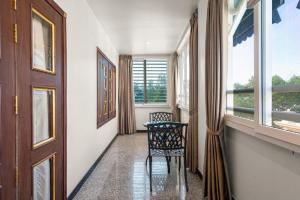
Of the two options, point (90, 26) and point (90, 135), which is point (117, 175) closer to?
point (90, 135)

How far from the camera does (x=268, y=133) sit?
1531 millimetres

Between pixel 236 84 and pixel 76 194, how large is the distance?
2274 millimetres

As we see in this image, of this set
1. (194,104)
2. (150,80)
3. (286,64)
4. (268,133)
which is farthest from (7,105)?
(150,80)

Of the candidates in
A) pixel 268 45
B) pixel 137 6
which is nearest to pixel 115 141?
pixel 137 6

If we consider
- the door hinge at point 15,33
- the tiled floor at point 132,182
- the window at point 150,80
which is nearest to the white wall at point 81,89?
the tiled floor at point 132,182

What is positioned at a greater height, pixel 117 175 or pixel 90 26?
pixel 90 26

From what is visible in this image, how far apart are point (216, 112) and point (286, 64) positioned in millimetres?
988

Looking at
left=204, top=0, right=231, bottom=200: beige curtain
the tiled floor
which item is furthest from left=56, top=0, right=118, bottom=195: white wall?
left=204, top=0, right=231, bottom=200: beige curtain

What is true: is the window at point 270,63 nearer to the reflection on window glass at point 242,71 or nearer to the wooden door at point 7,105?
the reflection on window glass at point 242,71

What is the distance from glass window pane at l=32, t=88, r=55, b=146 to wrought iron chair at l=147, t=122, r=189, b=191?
134 cm

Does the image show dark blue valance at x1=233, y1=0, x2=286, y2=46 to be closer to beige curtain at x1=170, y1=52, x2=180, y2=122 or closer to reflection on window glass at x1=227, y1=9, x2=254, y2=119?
reflection on window glass at x1=227, y1=9, x2=254, y2=119

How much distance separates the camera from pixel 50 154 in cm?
215

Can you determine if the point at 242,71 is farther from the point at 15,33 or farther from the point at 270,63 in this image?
the point at 15,33

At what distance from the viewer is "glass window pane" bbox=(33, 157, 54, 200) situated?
6.18 feet
